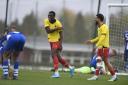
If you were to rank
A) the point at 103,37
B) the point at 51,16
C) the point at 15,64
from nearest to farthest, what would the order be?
the point at 15,64, the point at 103,37, the point at 51,16

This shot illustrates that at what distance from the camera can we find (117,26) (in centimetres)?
1850

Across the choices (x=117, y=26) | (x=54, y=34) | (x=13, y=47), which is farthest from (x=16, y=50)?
(x=117, y=26)

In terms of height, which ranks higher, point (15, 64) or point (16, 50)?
point (16, 50)

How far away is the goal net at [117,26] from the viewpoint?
1845 centimetres

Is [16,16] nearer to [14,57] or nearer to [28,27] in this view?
[28,27]

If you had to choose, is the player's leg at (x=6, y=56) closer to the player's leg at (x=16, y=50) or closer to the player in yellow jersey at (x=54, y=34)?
the player's leg at (x=16, y=50)

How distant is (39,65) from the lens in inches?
1072

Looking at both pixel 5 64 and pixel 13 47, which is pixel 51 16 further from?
pixel 5 64

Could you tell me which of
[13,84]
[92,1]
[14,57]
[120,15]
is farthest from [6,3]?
[13,84]

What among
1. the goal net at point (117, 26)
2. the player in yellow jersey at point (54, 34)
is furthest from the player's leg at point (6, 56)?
the goal net at point (117, 26)

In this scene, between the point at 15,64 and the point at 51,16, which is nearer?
the point at 15,64

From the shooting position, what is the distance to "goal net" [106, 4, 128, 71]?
60.5 ft

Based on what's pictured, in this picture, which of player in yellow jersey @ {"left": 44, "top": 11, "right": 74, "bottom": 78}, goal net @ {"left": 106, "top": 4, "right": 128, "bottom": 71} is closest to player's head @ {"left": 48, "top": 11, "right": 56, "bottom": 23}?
player in yellow jersey @ {"left": 44, "top": 11, "right": 74, "bottom": 78}

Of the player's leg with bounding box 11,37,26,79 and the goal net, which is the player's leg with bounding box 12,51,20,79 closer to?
the player's leg with bounding box 11,37,26,79
